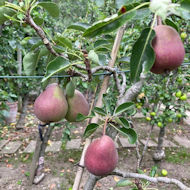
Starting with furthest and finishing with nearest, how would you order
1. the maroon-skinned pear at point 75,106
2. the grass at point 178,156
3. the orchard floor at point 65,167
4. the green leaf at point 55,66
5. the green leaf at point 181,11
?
the grass at point 178,156 → the orchard floor at point 65,167 → the maroon-skinned pear at point 75,106 → the green leaf at point 55,66 → the green leaf at point 181,11

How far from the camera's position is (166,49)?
1.27 ft

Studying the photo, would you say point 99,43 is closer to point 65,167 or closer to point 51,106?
point 51,106

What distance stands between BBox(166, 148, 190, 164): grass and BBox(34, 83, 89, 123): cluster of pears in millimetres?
2309

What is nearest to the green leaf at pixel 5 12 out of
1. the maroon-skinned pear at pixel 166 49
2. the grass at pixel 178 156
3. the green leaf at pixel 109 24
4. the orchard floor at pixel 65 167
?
the green leaf at pixel 109 24

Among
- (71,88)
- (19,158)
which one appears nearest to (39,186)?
(19,158)

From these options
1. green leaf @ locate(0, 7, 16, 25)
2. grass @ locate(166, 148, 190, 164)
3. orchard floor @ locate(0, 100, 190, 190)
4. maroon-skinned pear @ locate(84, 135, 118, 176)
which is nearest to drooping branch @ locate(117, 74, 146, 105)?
maroon-skinned pear @ locate(84, 135, 118, 176)

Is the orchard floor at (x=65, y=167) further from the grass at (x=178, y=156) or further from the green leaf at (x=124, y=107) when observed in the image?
the green leaf at (x=124, y=107)

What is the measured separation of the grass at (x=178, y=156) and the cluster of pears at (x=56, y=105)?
2.31 meters

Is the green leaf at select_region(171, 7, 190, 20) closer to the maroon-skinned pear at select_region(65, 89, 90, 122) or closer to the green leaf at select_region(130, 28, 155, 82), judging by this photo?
the green leaf at select_region(130, 28, 155, 82)

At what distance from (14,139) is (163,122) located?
241 centimetres

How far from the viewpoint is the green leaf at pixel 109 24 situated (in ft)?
1.21

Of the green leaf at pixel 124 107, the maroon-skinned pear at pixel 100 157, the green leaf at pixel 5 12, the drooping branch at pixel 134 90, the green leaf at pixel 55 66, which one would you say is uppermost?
the green leaf at pixel 5 12

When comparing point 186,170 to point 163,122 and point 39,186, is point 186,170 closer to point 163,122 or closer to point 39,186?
point 163,122

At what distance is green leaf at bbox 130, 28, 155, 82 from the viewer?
14.9 inches
